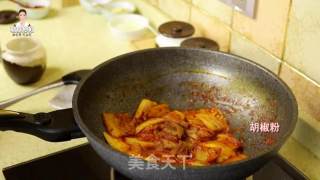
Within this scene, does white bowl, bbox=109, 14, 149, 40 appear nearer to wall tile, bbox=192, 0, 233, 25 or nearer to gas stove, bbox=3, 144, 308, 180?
wall tile, bbox=192, 0, 233, 25

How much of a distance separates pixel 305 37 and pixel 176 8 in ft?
1.47

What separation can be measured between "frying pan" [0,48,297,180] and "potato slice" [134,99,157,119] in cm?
2

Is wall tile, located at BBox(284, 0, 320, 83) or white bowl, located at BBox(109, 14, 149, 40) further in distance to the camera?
white bowl, located at BBox(109, 14, 149, 40)

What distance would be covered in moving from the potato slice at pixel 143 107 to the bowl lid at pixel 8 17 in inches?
23.2

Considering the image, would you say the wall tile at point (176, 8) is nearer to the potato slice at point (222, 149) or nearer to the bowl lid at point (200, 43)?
the bowl lid at point (200, 43)

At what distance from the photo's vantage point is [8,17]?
1.21m

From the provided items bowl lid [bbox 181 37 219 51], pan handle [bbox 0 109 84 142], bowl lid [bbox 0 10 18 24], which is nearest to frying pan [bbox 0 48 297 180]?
pan handle [bbox 0 109 84 142]

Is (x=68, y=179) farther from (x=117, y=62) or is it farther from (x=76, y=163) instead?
(x=117, y=62)

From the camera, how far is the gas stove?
71 centimetres

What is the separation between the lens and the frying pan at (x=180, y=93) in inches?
25.7

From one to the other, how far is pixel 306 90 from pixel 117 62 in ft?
1.07

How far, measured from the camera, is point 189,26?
1.00 m

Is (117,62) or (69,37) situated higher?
(117,62)

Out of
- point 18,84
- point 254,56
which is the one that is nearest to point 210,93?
point 254,56
